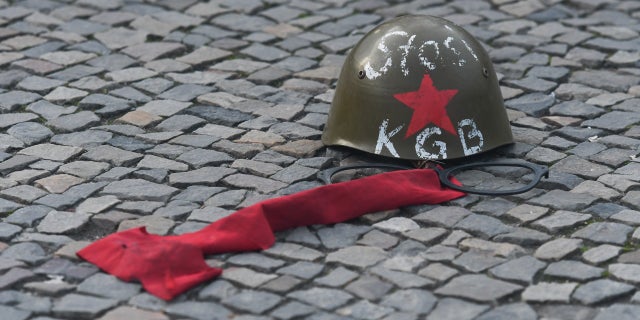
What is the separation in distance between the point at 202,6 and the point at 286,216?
11.9 ft

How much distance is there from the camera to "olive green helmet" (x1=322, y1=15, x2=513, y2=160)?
5.59 meters

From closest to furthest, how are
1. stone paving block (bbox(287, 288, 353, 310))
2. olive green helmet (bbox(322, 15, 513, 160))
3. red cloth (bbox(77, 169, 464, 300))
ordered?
stone paving block (bbox(287, 288, 353, 310)) < red cloth (bbox(77, 169, 464, 300)) < olive green helmet (bbox(322, 15, 513, 160))

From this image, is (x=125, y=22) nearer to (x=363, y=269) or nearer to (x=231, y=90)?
(x=231, y=90)

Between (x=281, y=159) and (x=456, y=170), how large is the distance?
2.92 ft

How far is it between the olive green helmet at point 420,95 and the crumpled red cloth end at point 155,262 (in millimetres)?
1346

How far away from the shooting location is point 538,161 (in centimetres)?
586

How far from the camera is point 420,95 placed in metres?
5.58

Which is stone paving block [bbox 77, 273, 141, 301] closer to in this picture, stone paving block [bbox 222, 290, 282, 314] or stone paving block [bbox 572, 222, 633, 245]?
stone paving block [bbox 222, 290, 282, 314]

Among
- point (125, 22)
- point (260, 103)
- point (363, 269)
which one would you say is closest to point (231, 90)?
point (260, 103)

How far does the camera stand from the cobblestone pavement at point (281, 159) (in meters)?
4.51

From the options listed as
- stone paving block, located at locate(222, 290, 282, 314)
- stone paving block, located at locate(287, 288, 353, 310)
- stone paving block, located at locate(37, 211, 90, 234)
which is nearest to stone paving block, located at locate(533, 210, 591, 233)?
stone paving block, located at locate(287, 288, 353, 310)

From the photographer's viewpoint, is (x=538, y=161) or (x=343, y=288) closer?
(x=343, y=288)

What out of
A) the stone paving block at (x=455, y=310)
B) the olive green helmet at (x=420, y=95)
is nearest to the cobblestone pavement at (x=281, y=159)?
the stone paving block at (x=455, y=310)

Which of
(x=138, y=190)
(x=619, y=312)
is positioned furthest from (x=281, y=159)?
(x=619, y=312)
